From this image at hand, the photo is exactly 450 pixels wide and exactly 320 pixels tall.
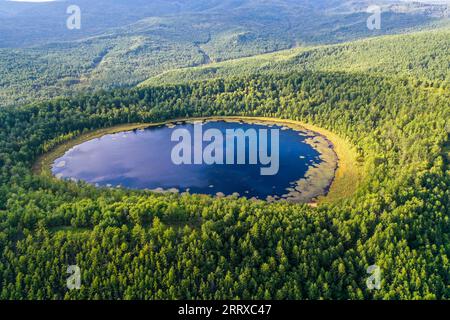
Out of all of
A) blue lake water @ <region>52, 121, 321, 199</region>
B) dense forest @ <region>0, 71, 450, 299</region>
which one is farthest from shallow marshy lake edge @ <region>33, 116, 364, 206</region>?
dense forest @ <region>0, 71, 450, 299</region>

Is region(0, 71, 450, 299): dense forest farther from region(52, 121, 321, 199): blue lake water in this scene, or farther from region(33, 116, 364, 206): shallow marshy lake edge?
region(52, 121, 321, 199): blue lake water

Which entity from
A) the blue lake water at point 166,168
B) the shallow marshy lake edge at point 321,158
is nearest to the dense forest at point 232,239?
the shallow marshy lake edge at point 321,158

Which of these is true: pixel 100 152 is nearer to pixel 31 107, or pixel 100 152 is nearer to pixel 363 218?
pixel 31 107

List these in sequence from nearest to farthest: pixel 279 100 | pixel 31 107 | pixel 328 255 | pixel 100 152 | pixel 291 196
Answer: pixel 328 255 → pixel 291 196 → pixel 100 152 → pixel 31 107 → pixel 279 100

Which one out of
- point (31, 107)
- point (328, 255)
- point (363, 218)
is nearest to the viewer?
point (328, 255)

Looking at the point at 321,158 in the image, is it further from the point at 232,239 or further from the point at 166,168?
the point at 232,239
